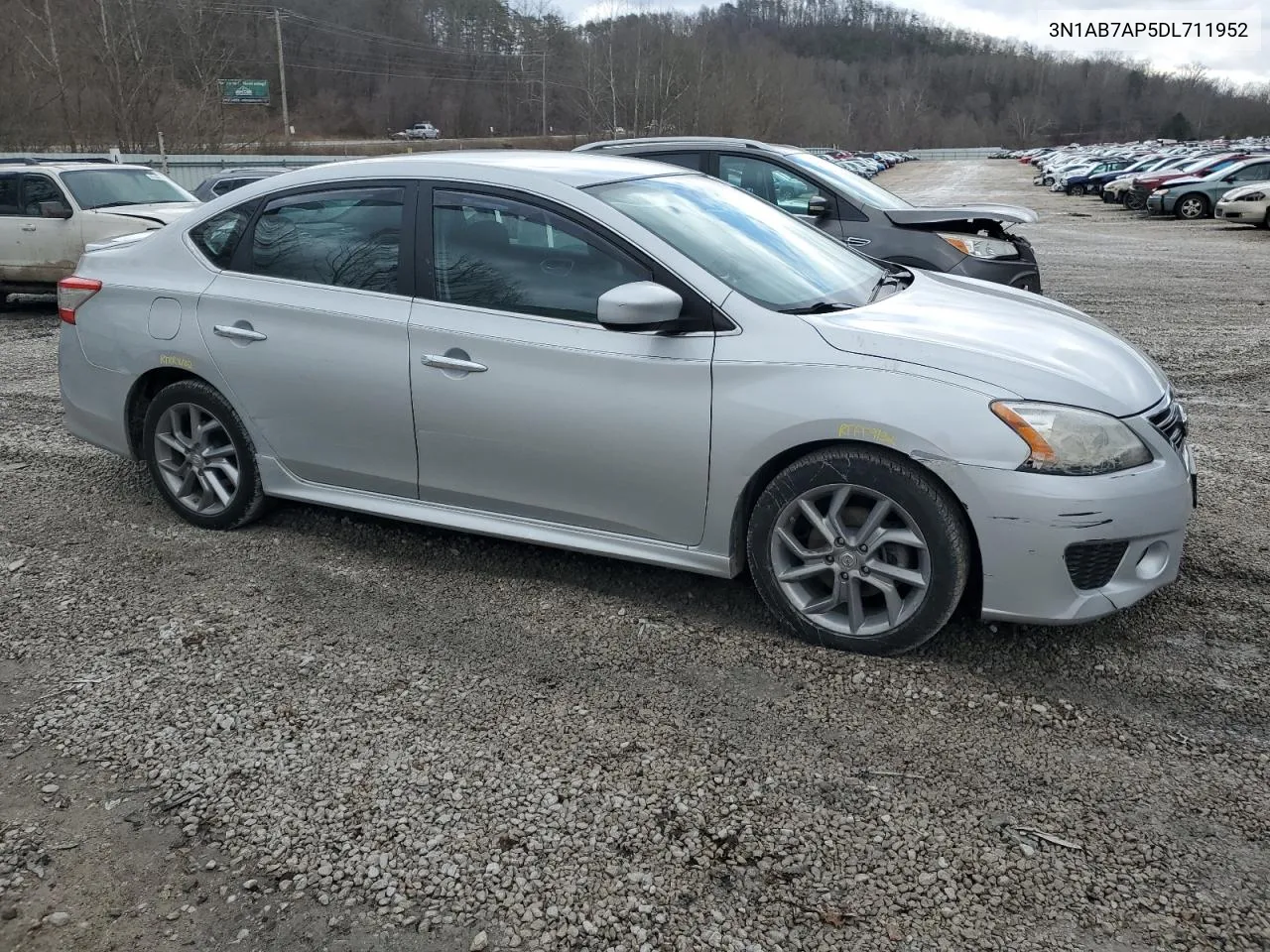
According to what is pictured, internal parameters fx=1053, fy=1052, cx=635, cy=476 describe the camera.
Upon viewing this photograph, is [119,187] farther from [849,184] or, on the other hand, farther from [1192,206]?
[1192,206]

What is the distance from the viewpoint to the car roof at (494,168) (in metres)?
4.21

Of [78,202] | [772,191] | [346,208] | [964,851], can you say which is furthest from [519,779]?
[78,202]

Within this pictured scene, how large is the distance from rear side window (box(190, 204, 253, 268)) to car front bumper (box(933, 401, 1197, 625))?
3274 mm

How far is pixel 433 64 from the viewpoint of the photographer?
92625mm

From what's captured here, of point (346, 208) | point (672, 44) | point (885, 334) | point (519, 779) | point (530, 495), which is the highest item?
point (672, 44)

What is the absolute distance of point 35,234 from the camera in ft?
39.4

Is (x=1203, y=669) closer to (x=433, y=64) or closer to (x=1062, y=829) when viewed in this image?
(x=1062, y=829)

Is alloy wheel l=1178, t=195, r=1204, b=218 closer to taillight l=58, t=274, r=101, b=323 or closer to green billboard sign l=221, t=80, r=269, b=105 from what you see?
taillight l=58, t=274, r=101, b=323

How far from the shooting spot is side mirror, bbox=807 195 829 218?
8.44m

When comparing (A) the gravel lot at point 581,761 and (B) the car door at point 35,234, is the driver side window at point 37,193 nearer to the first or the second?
(B) the car door at point 35,234

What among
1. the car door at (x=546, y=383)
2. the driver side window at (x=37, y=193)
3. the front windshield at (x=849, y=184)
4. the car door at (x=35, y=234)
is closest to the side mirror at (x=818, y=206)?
the front windshield at (x=849, y=184)

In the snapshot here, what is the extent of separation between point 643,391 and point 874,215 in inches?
206

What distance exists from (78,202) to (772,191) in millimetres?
8367

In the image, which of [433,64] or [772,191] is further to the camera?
[433,64]
